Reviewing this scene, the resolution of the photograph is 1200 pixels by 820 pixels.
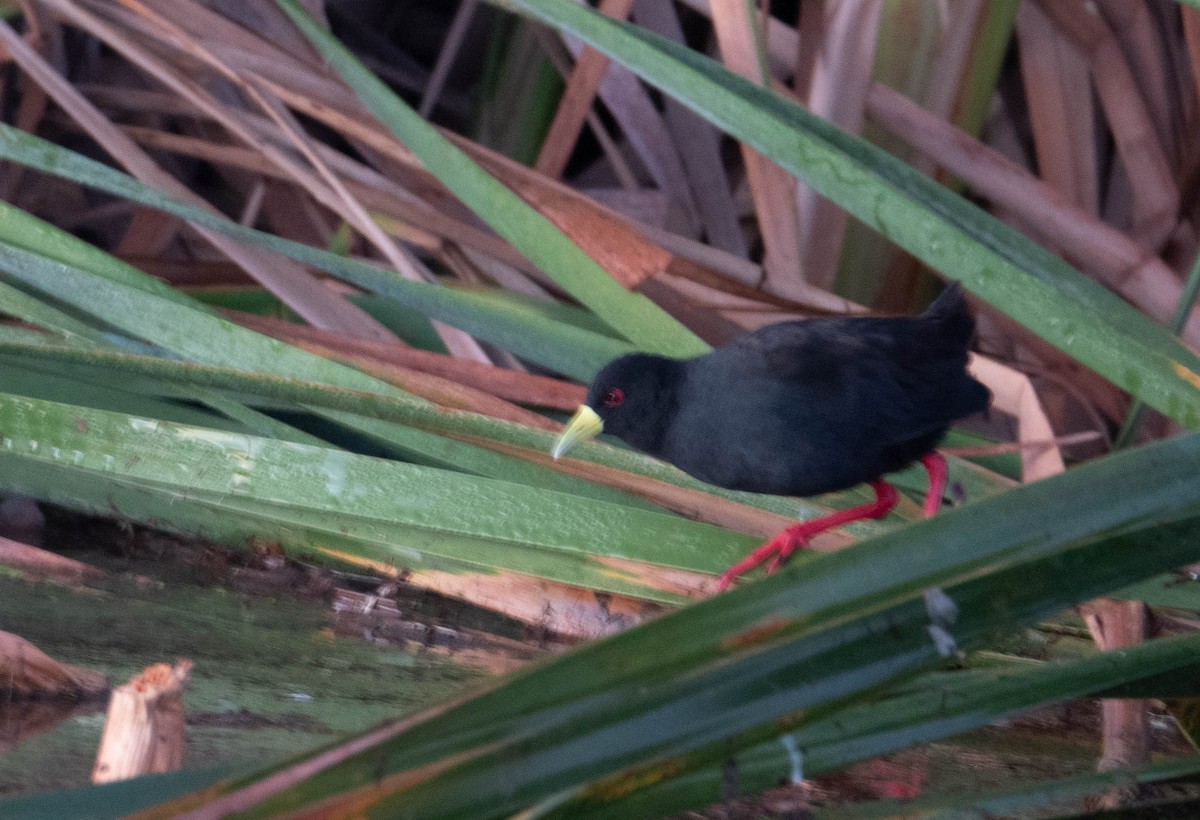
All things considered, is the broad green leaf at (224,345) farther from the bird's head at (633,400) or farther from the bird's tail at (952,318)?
the bird's tail at (952,318)

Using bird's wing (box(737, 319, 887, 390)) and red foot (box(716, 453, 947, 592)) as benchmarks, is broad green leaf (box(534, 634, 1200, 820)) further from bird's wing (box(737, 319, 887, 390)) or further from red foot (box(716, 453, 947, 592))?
bird's wing (box(737, 319, 887, 390))

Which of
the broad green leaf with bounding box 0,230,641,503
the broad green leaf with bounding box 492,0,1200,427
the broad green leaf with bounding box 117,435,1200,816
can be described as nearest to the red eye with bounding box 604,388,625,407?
the broad green leaf with bounding box 0,230,641,503

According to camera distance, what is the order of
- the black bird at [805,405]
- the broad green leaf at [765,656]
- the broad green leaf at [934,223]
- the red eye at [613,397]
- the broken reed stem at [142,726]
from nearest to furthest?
1. the broad green leaf at [765,656]
2. the broken reed stem at [142,726]
3. the broad green leaf at [934,223]
4. the black bird at [805,405]
5. the red eye at [613,397]

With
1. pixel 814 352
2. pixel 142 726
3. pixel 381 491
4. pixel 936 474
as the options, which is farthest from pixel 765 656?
pixel 936 474

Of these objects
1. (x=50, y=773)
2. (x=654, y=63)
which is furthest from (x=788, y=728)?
(x=654, y=63)

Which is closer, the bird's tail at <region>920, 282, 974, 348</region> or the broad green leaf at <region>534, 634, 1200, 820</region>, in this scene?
the broad green leaf at <region>534, 634, 1200, 820</region>

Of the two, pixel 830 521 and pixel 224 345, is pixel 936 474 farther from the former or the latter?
pixel 224 345

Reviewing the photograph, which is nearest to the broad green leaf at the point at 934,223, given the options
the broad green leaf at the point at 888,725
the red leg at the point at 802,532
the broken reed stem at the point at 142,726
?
the red leg at the point at 802,532
